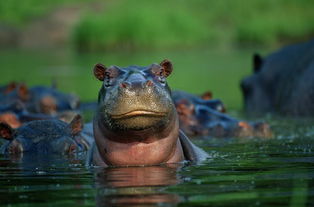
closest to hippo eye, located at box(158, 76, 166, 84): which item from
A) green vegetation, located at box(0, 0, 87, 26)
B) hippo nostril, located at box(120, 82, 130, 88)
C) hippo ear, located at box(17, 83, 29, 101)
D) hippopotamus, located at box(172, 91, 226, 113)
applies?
hippo nostril, located at box(120, 82, 130, 88)

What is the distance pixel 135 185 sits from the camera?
535 cm

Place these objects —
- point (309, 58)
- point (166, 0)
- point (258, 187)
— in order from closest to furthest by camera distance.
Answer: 1. point (258, 187)
2. point (309, 58)
3. point (166, 0)

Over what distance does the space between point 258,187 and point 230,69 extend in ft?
76.8

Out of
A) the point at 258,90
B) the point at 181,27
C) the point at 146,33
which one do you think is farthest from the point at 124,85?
the point at 181,27

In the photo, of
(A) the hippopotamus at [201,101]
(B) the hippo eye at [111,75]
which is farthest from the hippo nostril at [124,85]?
(A) the hippopotamus at [201,101]

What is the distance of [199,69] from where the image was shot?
29000 millimetres

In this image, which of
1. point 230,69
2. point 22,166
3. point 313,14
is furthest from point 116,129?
point 313,14

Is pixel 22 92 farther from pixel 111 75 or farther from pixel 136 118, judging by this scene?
pixel 136 118

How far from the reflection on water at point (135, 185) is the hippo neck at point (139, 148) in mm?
62

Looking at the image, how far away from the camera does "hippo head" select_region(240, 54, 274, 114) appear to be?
13383 mm

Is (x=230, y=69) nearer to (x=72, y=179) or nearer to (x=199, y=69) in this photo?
(x=199, y=69)

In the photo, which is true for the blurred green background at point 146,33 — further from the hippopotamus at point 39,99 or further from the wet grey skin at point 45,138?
the wet grey skin at point 45,138

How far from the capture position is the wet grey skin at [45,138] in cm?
778

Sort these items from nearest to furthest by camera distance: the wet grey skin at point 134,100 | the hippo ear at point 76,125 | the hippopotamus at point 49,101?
the wet grey skin at point 134,100, the hippo ear at point 76,125, the hippopotamus at point 49,101
